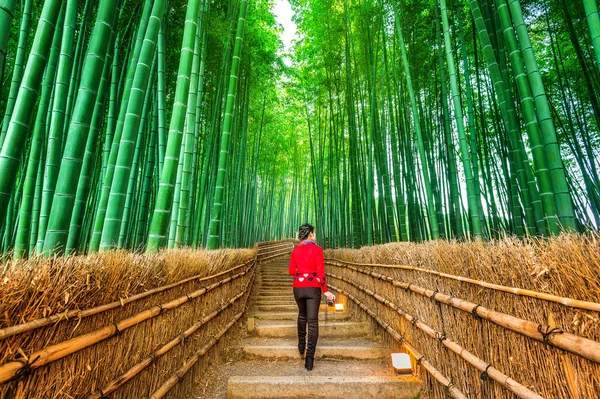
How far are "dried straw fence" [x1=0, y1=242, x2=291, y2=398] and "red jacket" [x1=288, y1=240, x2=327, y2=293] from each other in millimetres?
735

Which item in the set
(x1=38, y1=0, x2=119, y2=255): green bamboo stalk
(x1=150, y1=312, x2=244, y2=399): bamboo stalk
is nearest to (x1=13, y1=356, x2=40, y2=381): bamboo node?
(x1=150, y1=312, x2=244, y2=399): bamboo stalk

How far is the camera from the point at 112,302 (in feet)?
4.13

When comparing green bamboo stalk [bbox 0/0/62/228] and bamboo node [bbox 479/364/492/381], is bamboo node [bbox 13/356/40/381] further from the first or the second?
bamboo node [bbox 479/364/492/381]

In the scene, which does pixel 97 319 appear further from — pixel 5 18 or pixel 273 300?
pixel 273 300

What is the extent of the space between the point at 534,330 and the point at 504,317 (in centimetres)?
17

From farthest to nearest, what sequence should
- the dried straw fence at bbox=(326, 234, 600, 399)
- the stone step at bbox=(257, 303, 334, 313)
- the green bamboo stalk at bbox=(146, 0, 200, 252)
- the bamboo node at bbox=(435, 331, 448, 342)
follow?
1. the stone step at bbox=(257, 303, 334, 313)
2. the green bamboo stalk at bbox=(146, 0, 200, 252)
3. the bamboo node at bbox=(435, 331, 448, 342)
4. the dried straw fence at bbox=(326, 234, 600, 399)

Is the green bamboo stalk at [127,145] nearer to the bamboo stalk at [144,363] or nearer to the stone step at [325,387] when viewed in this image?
the bamboo stalk at [144,363]

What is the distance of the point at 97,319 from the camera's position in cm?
118

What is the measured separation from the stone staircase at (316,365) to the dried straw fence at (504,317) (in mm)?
290

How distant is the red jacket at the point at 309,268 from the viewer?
2.39 metres

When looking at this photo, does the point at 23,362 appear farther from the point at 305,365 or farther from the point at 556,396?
the point at 305,365

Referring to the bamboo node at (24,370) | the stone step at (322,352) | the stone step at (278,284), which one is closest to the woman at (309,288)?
the stone step at (322,352)

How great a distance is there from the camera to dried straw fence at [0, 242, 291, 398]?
0.88m

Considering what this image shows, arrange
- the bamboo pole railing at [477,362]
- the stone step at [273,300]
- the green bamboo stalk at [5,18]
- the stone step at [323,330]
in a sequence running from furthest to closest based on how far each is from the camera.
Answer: the stone step at [273,300] → the stone step at [323,330] → the green bamboo stalk at [5,18] → the bamboo pole railing at [477,362]
